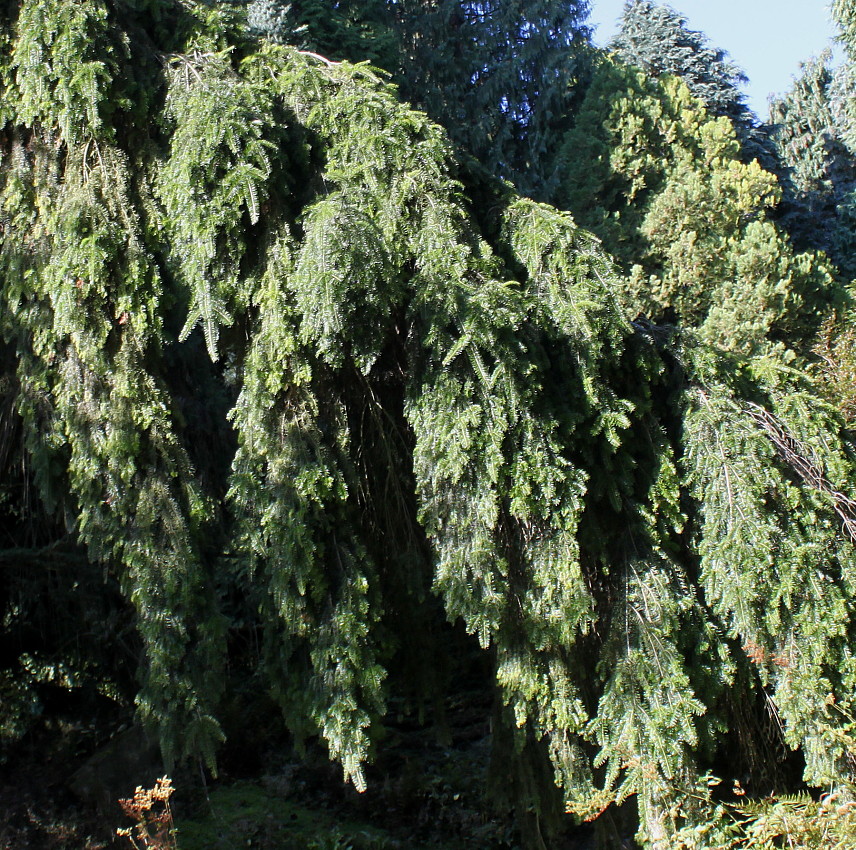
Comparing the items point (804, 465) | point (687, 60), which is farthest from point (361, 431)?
point (687, 60)

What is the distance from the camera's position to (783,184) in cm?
1171

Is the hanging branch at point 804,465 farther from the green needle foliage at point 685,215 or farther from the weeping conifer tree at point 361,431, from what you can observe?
the green needle foliage at point 685,215

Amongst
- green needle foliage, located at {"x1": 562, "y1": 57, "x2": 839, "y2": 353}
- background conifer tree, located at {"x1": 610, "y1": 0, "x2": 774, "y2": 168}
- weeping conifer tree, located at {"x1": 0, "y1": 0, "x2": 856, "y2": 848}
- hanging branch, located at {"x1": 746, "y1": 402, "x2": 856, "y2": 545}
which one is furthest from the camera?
background conifer tree, located at {"x1": 610, "y1": 0, "x2": 774, "y2": 168}

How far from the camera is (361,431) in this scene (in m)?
4.19

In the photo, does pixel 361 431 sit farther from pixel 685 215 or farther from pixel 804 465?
pixel 685 215

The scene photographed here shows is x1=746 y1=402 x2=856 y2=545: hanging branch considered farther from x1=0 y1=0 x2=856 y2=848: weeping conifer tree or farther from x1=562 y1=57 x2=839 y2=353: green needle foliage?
x1=562 y1=57 x2=839 y2=353: green needle foliage

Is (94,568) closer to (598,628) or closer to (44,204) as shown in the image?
(44,204)

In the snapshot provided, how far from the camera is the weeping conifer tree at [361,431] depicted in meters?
3.62

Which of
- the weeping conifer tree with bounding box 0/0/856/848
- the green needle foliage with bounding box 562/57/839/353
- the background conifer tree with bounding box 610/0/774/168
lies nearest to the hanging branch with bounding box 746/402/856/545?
the weeping conifer tree with bounding box 0/0/856/848

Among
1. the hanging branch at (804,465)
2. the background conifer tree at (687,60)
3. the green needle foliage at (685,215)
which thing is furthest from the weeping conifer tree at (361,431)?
the background conifer tree at (687,60)

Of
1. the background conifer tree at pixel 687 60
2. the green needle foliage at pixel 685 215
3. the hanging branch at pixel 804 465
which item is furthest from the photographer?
the background conifer tree at pixel 687 60

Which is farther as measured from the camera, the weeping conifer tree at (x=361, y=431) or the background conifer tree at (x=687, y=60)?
the background conifer tree at (x=687, y=60)

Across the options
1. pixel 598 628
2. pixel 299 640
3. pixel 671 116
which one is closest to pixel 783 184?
pixel 671 116

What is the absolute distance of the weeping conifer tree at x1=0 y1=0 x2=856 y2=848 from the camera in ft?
11.9
